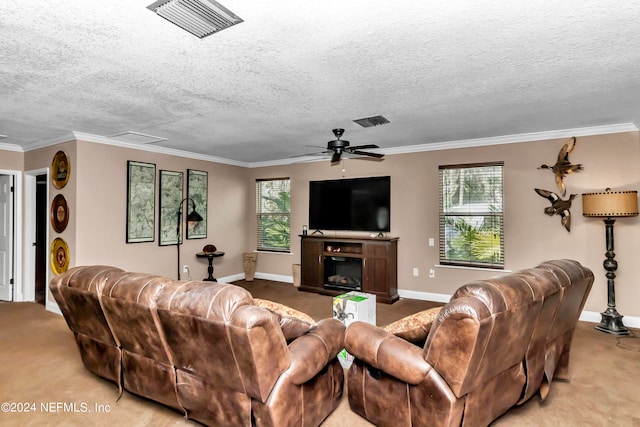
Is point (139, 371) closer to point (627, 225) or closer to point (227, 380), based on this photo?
point (227, 380)

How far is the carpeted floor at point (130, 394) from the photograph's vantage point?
7.84 feet

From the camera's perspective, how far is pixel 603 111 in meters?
3.79

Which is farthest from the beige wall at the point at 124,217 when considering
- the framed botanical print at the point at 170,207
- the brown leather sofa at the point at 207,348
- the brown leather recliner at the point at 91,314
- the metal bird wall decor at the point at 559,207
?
the metal bird wall decor at the point at 559,207

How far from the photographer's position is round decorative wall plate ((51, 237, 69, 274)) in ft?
16.0

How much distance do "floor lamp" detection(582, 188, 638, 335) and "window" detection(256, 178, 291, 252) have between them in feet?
15.7

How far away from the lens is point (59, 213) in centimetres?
504

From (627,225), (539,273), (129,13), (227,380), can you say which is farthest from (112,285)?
(627,225)

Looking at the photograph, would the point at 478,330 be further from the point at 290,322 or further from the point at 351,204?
the point at 351,204

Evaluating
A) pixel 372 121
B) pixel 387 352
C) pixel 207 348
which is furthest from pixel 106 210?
pixel 387 352

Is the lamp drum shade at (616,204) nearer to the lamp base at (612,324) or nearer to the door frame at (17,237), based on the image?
the lamp base at (612,324)

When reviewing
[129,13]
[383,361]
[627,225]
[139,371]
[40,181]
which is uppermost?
[129,13]

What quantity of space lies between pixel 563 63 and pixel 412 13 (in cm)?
143

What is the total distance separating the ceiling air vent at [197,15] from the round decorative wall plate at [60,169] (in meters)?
3.88

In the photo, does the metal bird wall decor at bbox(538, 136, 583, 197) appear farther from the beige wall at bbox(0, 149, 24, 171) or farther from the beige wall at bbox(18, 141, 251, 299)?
the beige wall at bbox(0, 149, 24, 171)
